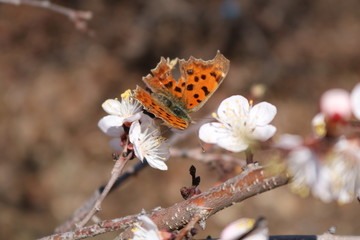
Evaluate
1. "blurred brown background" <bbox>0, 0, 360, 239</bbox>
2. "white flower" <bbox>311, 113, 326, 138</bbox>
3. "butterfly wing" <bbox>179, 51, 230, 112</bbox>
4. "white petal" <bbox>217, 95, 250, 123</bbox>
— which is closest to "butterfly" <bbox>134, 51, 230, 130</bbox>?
"butterfly wing" <bbox>179, 51, 230, 112</bbox>

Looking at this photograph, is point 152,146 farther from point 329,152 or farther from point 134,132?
point 329,152

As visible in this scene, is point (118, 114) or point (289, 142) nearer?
point (289, 142)

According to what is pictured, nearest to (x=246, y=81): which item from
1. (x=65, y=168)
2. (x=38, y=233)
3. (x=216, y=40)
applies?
(x=216, y=40)

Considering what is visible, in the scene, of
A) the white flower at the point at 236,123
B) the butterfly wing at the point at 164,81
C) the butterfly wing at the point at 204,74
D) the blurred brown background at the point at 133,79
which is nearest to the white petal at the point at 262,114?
the white flower at the point at 236,123

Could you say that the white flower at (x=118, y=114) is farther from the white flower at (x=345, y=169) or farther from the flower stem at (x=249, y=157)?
the white flower at (x=345, y=169)

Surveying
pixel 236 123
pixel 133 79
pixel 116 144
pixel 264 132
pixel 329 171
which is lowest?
pixel 329 171

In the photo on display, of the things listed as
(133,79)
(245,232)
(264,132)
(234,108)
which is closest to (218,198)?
(245,232)

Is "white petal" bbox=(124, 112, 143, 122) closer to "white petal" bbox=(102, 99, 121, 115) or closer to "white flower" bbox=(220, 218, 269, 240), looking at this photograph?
"white petal" bbox=(102, 99, 121, 115)

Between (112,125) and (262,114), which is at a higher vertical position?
(112,125)
